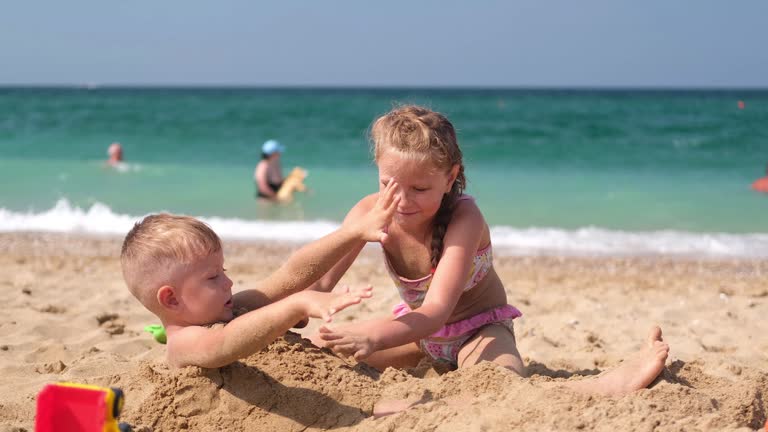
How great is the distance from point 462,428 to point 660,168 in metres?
15.6

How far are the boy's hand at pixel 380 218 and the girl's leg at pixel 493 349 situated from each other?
860mm

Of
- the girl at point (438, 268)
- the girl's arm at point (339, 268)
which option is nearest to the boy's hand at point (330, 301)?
the girl at point (438, 268)

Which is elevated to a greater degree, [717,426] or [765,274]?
[717,426]

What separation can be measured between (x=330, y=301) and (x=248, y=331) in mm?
393

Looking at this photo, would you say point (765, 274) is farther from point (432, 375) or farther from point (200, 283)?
point (200, 283)

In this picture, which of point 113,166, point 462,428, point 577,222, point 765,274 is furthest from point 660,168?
point 462,428

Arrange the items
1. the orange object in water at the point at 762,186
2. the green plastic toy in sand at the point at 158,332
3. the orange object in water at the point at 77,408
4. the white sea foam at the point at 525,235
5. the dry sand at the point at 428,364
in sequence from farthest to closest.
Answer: the orange object in water at the point at 762,186
the white sea foam at the point at 525,235
the green plastic toy in sand at the point at 158,332
the dry sand at the point at 428,364
the orange object in water at the point at 77,408

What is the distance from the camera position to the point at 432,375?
362cm

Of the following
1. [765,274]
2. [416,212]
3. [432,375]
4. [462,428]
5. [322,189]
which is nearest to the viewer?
[462,428]

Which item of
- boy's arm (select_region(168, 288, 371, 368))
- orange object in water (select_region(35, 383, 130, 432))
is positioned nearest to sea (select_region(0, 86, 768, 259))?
boy's arm (select_region(168, 288, 371, 368))

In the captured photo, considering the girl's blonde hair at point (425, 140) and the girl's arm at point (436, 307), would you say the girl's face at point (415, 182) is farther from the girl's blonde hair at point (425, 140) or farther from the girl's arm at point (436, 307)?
the girl's arm at point (436, 307)

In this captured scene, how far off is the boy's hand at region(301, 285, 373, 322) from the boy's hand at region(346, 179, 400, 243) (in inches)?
18.5

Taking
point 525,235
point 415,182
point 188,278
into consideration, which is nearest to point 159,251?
point 188,278

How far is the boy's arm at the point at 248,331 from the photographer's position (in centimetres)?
246
